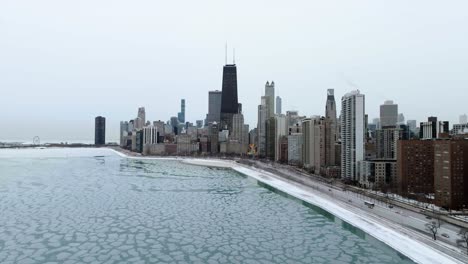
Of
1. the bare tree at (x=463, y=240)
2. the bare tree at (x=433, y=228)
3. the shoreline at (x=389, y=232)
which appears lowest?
the shoreline at (x=389, y=232)

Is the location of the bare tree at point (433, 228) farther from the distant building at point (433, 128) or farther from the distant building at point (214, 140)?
the distant building at point (214, 140)

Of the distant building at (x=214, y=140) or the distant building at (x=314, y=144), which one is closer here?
the distant building at (x=314, y=144)

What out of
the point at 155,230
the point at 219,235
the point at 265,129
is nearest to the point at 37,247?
the point at 155,230

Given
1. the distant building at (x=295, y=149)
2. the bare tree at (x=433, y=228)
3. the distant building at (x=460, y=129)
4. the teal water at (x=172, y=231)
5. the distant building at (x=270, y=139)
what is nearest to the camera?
the teal water at (x=172, y=231)

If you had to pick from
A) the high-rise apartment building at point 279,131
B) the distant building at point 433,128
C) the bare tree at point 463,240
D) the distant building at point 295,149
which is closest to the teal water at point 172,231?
the bare tree at point 463,240

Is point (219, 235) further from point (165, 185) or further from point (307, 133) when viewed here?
point (307, 133)

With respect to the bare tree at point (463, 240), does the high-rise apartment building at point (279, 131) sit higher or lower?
higher

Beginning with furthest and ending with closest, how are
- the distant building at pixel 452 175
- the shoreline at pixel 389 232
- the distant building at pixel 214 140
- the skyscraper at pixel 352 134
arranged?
the distant building at pixel 214 140 < the skyscraper at pixel 352 134 < the distant building at pixel 452 175 < the shoreline at pixel 389 232
